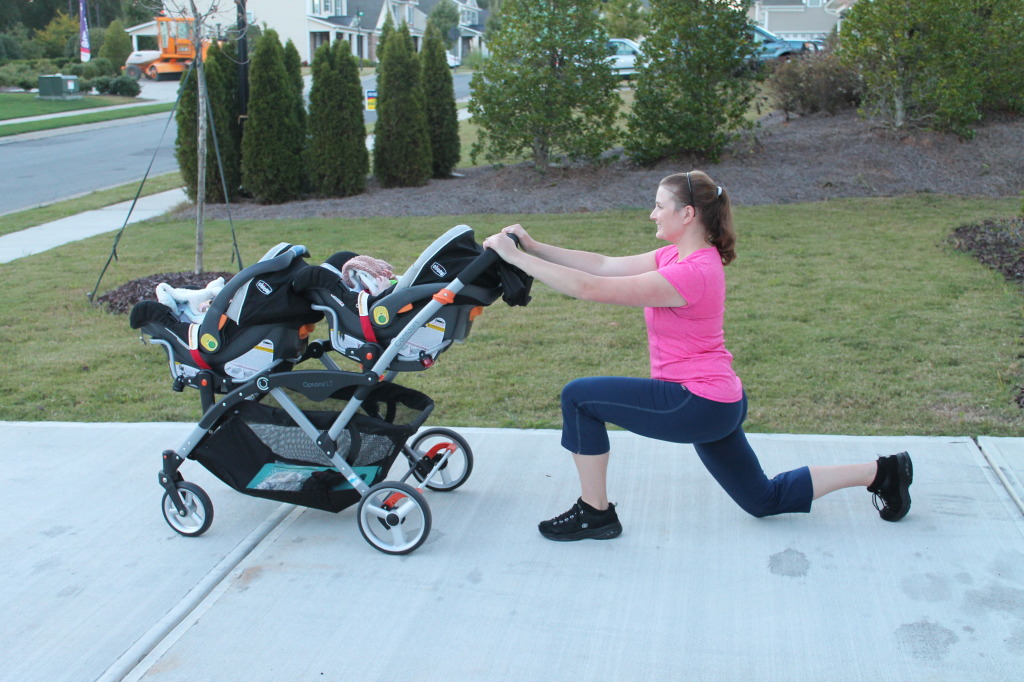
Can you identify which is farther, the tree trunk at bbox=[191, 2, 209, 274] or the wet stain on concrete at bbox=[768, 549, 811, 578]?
the tree trunk at bbox=[191, 2, 209, 274]

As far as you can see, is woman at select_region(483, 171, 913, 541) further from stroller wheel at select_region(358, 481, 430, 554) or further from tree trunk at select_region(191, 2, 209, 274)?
tree trunk at select_region(191, 2, 209, 274)

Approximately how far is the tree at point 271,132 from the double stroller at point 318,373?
27.9 feet

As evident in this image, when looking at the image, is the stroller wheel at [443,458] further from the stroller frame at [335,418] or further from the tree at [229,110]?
the tree at [229,110]

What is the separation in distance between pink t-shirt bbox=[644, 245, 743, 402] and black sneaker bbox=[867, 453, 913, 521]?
2.24 ft

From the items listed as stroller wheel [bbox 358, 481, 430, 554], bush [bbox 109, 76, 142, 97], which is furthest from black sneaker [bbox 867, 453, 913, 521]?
bush [bbox 109, 76, 142, 97]

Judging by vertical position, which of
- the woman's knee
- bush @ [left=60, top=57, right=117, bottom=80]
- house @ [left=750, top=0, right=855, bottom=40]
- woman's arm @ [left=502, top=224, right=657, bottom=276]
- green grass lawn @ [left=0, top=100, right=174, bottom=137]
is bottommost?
the woman's knee

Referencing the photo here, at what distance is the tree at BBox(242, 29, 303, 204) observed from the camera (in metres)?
11.6

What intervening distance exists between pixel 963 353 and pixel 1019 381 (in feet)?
1.90

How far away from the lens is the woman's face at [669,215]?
3426 millimetres

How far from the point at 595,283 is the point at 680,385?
507 millimetres

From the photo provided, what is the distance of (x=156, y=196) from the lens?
14336mm

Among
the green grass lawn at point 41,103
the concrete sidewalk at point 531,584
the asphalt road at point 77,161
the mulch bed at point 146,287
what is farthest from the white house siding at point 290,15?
the concrete sidewalk at point 531,584

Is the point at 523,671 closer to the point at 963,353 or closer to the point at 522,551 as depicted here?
the point at 522,551

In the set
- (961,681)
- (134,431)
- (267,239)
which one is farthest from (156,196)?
(961,681)
